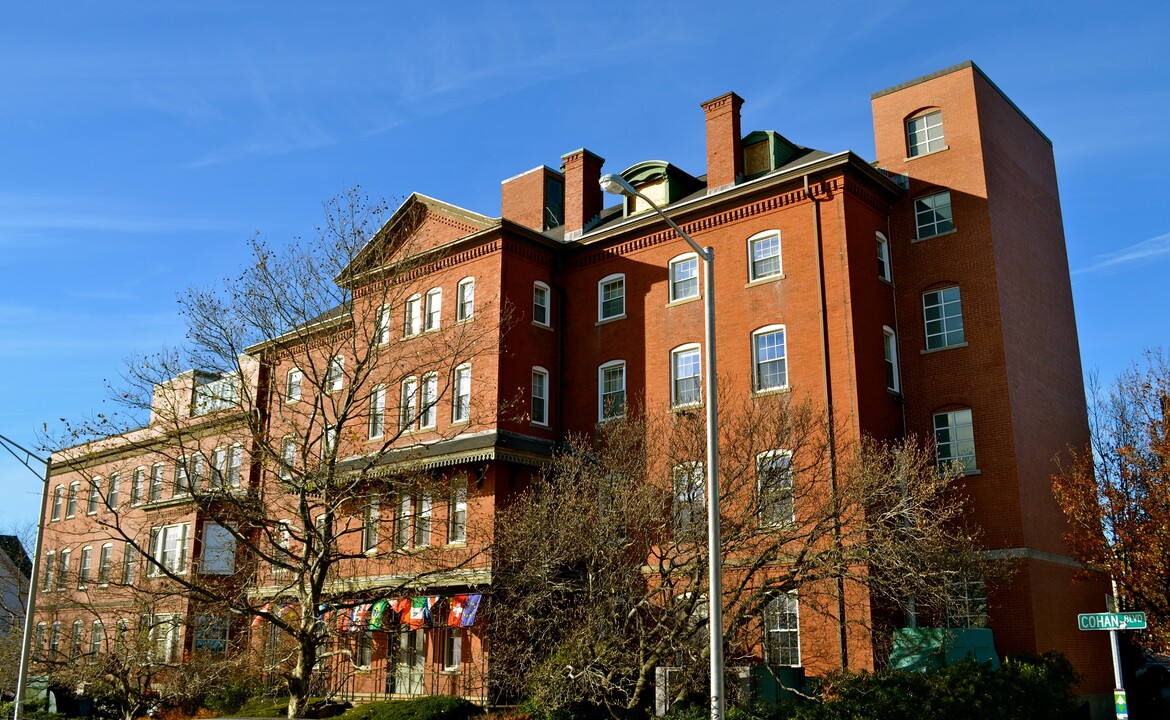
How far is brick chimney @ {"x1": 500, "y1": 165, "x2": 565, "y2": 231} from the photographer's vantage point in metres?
38.6

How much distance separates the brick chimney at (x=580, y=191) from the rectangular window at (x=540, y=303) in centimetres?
248

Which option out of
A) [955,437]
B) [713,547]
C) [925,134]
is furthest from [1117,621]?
[925,134]

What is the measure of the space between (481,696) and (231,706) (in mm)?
10445

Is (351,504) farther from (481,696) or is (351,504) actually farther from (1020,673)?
(1020,673)

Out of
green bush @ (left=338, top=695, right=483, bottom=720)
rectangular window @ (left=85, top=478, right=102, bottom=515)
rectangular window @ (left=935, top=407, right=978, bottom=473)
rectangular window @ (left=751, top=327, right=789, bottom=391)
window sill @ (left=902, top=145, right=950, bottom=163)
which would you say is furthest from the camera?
window sill @ (left=902, top=145, right=950, bottom=163)

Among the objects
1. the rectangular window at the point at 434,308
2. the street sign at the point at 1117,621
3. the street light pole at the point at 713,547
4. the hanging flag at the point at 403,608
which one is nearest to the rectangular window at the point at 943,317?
the street sign at the point at 1117,621

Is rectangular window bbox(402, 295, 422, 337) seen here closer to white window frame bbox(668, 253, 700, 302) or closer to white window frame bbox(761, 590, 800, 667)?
white window frame bbox(668, 253, 700, 302)

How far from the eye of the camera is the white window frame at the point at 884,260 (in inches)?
1216

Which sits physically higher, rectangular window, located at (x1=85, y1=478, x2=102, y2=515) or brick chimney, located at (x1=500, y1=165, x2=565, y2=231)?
brick chimney, located at (x1=500, y1=165, x2=565, y2=231)

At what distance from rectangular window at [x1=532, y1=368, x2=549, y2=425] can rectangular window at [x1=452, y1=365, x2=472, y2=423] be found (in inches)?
84.2

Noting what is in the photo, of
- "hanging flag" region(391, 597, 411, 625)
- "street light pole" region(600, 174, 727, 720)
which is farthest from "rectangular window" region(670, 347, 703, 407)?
"street light pole" region(600, 174, 727, 720)

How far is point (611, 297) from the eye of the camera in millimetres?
33875

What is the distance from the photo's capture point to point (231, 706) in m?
33.2

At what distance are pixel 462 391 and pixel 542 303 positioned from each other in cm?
426
